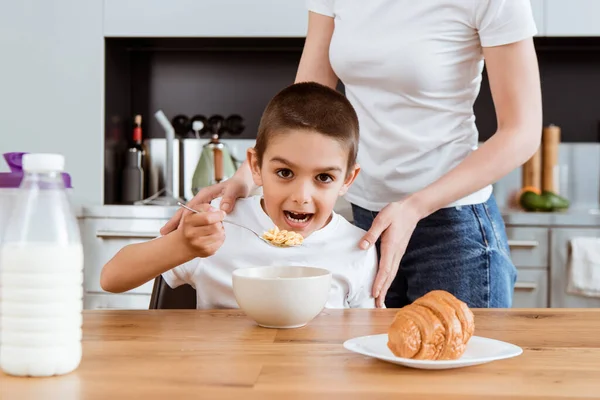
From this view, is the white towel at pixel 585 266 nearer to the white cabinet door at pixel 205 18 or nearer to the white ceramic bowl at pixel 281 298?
the white cabinet door at pixel 205 18

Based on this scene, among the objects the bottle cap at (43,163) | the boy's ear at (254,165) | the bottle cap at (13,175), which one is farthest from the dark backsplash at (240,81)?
the bottle cap at (43,163)

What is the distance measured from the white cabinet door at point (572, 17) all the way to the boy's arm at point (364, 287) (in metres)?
1.97

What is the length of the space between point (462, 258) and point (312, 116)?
407 mm

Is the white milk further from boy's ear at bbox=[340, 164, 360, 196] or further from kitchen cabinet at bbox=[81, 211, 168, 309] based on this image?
kitchen cabinet at bbox=[81, 211, 168, 309]

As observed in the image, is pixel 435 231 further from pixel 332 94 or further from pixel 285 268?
pixel 285 268

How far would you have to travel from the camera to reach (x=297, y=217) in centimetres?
137

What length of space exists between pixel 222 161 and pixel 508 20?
189 centimetres

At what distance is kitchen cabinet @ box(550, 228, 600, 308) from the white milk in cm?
230

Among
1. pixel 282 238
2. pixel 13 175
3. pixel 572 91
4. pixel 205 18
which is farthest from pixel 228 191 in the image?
pixel 572 91

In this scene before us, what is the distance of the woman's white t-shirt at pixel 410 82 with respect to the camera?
4.73ft

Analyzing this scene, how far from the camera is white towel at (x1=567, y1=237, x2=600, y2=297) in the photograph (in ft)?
8.70

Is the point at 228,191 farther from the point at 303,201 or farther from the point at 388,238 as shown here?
the point at 388,238

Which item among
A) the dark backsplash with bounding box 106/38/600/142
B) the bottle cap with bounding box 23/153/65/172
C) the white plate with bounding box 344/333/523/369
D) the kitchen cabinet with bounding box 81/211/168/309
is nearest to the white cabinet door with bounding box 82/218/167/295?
the kitchen cabinet with bounding box 81/211/168/309

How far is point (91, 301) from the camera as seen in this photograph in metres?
2.78
